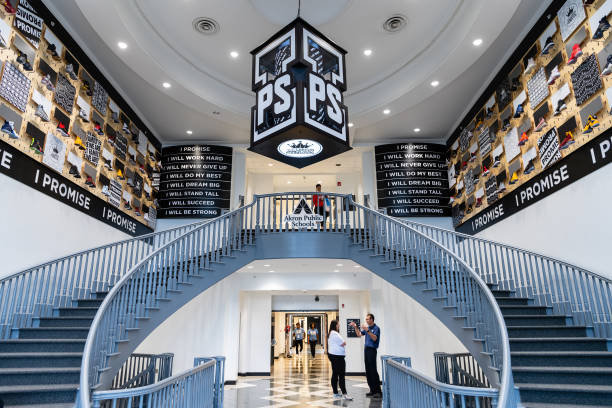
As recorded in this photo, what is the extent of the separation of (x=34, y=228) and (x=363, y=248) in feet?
19.0

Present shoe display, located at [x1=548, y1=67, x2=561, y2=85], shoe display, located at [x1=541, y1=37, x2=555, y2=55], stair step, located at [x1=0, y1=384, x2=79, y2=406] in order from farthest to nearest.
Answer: shoe display, located at [x1=541, y1=37, x2=555, y2=55] → shoe display, located at [x1=548, y1=67, x2=561, y2=85] → stair step, located at [x1=0, y1=384, x2=79, y2=406]

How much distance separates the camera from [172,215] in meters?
11.6

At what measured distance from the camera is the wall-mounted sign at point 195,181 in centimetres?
1158

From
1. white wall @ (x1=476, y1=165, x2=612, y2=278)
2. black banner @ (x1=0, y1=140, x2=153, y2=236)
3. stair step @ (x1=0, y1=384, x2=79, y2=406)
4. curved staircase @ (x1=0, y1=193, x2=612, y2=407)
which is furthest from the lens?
black banner @ (x1=0, y1=140, x2=153, y2=236)

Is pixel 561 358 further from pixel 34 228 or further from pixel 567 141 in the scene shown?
pixel 34 228

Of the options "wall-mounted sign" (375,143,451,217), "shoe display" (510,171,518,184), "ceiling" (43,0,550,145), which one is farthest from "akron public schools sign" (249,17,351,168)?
"wall-mounted sign" (375,143,451,217)

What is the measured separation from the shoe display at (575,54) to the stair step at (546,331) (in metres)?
4.03

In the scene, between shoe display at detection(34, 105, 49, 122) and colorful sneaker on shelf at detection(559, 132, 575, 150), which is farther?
shoe display at detection(34, 105, 49, 122)

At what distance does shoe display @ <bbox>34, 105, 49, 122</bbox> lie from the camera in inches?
268

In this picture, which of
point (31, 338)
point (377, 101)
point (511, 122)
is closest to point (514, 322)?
point (511, 122)

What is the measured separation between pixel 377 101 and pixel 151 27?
5388 millimetres

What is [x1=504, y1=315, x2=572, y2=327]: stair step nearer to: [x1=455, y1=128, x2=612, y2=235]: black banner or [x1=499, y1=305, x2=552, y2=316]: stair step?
[x1=499, y1=305, x2=552, y2=316]: stair step

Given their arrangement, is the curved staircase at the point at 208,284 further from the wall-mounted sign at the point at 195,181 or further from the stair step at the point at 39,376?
the wall-mounted sign at the point at 195,181

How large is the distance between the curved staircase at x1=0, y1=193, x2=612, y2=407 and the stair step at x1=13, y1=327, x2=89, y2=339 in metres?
0.01
